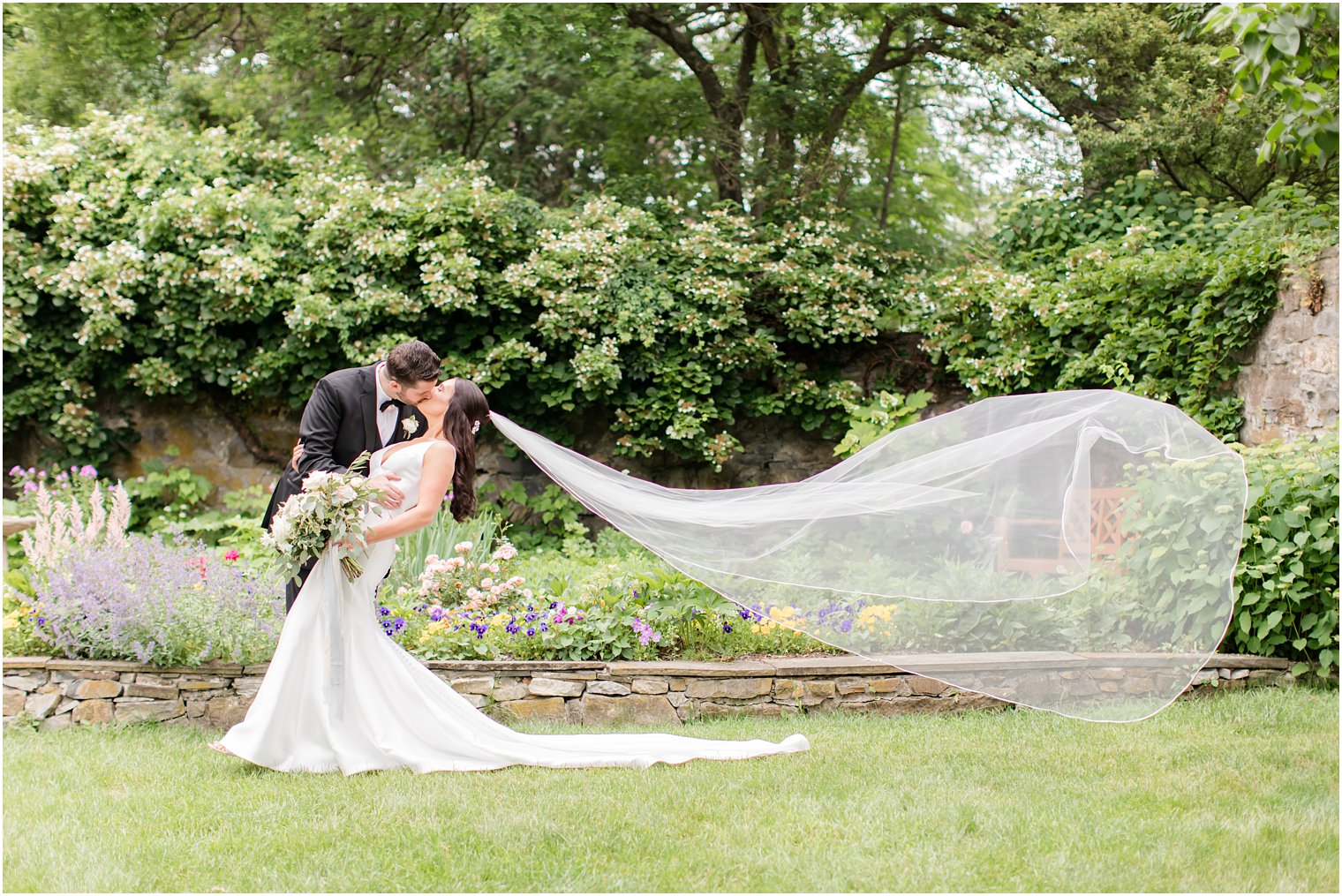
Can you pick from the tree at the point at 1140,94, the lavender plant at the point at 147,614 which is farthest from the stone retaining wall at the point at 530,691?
the tree at the point at 1140,94

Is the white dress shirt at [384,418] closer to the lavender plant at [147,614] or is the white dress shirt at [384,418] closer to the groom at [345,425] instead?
the groom at [345,425]

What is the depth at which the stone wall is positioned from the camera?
6680 millimetres

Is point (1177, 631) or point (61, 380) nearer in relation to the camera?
point (1177, 631)

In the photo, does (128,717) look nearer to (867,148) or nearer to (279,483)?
(279,483)

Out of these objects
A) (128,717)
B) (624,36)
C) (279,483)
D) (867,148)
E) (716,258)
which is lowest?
(128,717)

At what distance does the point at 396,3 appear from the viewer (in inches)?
431

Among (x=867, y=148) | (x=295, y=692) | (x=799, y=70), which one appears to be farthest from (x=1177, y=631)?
(x=867, y=148)

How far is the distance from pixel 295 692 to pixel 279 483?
39.8 inches

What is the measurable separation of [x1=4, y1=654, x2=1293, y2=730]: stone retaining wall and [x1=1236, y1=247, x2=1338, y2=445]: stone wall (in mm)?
3343

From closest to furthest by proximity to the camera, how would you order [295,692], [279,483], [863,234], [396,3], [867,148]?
[295,692], [279,483], [863,234], [396,3], [867,148]

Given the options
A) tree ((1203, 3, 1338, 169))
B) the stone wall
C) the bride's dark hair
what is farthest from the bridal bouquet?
the stone wall

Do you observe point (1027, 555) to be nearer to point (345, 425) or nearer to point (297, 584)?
point (345, 425)

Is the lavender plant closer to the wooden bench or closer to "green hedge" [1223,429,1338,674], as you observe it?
the wooden bench

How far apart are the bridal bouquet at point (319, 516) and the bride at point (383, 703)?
122 mm
